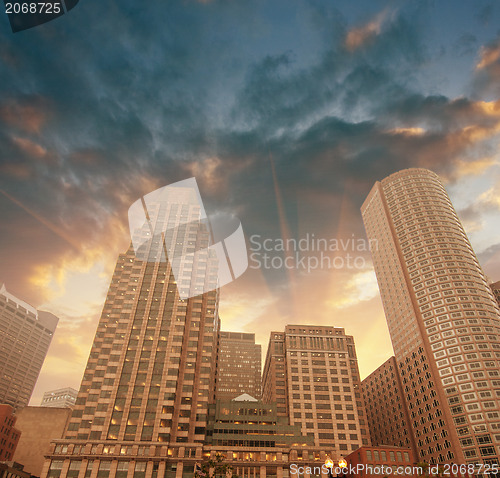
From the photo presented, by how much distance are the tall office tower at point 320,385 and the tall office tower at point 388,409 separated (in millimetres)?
16984

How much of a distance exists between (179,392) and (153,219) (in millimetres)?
67677

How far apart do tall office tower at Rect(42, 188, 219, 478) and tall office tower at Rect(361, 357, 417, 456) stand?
273ft

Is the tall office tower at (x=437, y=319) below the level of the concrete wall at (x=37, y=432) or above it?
above

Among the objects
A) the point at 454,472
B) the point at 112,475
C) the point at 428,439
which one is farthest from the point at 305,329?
the point at 112,475

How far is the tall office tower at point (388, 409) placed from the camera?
513 feet

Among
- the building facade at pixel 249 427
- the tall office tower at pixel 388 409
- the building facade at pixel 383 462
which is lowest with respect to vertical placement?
the building facade at pixel 383 462

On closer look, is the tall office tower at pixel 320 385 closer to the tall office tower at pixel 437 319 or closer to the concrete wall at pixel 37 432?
the tall office tower at pixel 437 319

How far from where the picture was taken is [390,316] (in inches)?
6969

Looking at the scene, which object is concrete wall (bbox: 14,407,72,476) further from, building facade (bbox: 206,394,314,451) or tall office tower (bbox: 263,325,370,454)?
tall office tower (bbox: 263,325,370,454)

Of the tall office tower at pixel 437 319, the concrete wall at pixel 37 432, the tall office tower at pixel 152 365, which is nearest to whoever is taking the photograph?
the tall office tower at pixel 152 365

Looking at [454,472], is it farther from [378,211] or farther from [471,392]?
[378,211]

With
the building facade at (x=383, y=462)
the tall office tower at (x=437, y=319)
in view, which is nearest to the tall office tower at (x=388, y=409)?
the tall office tower at (x=437, y=319)

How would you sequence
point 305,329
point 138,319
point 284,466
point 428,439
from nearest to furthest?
point 284,466 → point 138,319 → point 428,439 → point 305,329

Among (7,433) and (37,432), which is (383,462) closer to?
(37,432)
